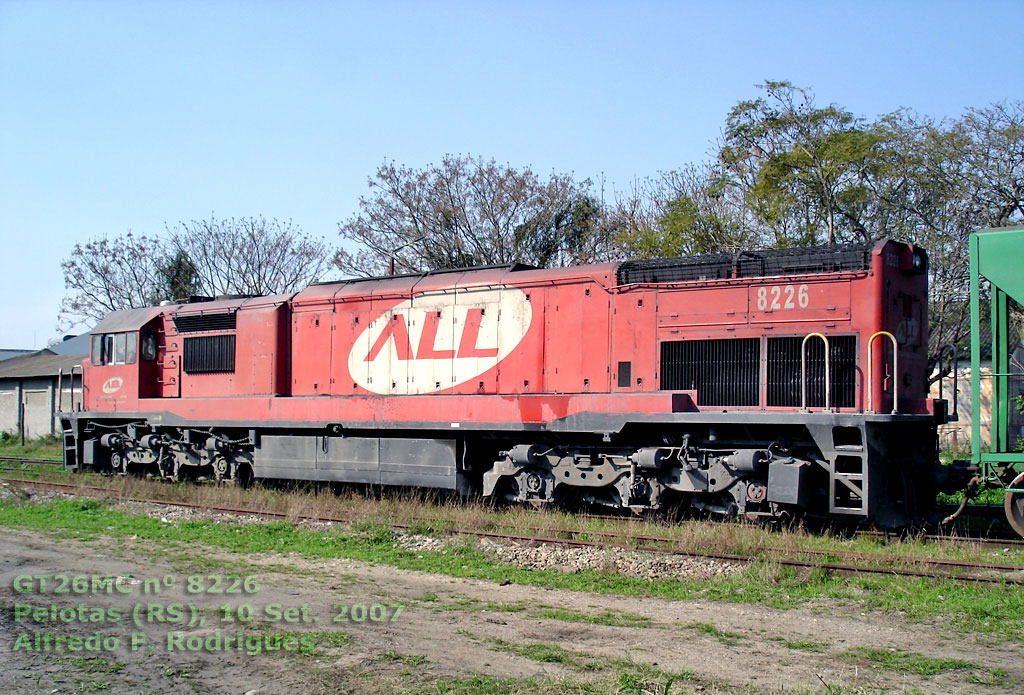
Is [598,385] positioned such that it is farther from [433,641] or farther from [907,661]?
[907,661]

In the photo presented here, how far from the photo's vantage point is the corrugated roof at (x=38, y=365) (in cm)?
3717

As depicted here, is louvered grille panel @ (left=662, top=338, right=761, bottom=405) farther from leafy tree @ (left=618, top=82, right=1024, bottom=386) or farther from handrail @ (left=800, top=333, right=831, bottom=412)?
leafy tree @ (left=618, top=82, right=1024, bottom=386)

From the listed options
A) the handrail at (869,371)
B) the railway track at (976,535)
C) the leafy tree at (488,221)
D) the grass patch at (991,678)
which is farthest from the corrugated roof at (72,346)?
the grass patch at (991,678)

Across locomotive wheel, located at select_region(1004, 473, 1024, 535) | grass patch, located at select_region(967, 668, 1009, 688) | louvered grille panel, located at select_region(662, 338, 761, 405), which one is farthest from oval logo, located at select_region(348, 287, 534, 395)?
grass patch, located at select_region(967, 668, 1009, 688)

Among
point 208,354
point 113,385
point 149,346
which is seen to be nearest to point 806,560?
point 208,354

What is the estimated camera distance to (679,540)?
10.6 m

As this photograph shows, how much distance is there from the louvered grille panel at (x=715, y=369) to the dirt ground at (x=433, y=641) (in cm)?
400

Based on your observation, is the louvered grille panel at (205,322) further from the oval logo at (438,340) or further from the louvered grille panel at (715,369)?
the louvered grille panel at (715,369)

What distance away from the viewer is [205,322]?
16906 mm

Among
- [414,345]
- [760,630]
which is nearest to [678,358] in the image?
[414,345]

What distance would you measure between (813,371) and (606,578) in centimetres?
398

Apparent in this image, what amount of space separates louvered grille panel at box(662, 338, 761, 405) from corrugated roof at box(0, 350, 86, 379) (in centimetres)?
2834

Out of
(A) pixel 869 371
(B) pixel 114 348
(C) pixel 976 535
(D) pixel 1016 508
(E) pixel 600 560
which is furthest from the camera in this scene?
(B) pixel 114 348

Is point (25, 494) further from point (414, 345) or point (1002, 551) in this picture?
point (1002, 551)
